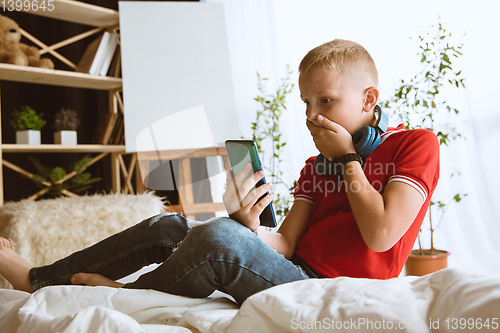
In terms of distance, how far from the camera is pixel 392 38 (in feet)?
6.35

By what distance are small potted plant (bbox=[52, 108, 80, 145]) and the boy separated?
4.47 feet

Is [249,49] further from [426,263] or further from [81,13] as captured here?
[426,263]

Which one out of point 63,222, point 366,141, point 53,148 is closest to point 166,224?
point 366,141

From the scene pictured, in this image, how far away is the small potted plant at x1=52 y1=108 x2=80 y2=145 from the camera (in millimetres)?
2332

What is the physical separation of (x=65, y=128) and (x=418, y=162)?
209cm

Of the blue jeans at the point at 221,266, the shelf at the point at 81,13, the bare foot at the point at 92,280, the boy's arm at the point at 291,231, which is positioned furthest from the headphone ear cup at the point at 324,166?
the shelf at the point at 81,13

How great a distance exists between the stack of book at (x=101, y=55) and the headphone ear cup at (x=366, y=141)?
1.95m

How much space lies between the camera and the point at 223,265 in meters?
0.74

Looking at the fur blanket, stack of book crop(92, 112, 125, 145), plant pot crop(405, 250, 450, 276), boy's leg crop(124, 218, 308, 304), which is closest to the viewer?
boy's leg crop(124, 218, 308, 304)

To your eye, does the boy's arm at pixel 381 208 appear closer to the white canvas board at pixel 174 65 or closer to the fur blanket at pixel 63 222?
the fur blanket at pixel 63 222

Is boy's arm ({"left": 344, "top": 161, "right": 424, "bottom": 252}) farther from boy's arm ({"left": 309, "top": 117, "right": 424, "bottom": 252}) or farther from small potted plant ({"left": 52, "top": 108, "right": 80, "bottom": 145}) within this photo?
small potted plant ({"left": 52, "top": 108, "right": 80, "bottom": 145})

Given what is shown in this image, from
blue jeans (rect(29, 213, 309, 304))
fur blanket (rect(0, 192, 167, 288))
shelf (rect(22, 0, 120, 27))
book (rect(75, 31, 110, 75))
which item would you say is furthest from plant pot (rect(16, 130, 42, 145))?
blue jeans (rect(29, 213, 309, 304))

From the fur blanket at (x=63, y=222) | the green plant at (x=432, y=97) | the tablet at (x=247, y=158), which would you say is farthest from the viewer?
the green plant at (x=432, y=97)

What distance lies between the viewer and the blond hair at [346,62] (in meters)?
0.90
